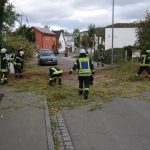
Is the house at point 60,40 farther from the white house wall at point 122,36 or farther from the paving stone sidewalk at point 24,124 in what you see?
the paving stone sidewalk at point 24,124

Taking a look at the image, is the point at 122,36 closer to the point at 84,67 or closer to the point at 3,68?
the point at 3,68

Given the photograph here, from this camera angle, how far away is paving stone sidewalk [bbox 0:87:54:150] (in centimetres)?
906

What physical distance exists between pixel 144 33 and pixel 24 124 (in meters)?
31.0

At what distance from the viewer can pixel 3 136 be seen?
9781 millimetres

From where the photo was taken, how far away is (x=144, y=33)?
135 ft

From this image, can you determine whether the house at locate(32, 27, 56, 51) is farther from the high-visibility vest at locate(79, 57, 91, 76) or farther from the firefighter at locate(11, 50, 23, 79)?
the high-visibility vest at locate(79, 57, 91, 76)

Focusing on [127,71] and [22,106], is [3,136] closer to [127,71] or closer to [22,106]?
[22,106]

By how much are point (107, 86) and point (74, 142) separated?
12802 mm

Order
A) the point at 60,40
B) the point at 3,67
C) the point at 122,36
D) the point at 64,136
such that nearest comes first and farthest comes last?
the point at 64,136 < the point at 3,67 < the point at 122,36 < the point at 60,40

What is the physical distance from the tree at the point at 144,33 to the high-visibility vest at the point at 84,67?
873 inches

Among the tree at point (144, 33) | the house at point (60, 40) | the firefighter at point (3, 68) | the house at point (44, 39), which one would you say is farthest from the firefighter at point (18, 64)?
the house at point (60, 40)

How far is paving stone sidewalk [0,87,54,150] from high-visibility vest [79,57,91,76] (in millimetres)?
1796

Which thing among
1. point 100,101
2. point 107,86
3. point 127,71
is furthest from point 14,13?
point 100,101

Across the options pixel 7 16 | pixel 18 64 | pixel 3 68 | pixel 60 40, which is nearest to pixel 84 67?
pixel 3 68
